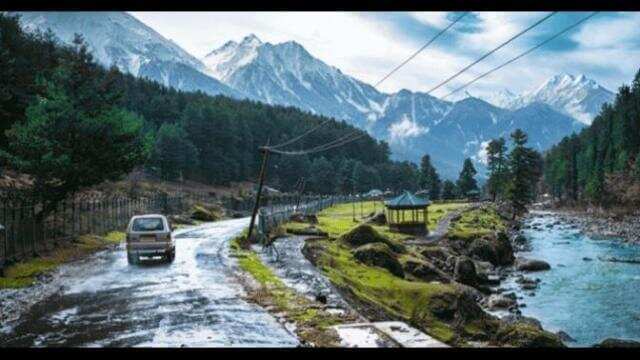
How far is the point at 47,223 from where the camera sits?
35.0 metres

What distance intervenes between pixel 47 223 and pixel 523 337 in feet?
82.1

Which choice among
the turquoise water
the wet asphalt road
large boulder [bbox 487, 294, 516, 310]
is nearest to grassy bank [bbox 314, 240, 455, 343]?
the wet asphalt road

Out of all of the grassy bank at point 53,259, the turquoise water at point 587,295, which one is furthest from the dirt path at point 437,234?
the grassy bank at point 53,259

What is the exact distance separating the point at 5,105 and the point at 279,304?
38.1 m

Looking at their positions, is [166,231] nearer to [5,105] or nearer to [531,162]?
[5,105]

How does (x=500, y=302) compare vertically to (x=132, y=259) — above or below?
below

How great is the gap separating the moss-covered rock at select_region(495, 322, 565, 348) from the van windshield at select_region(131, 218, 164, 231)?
49.4ft

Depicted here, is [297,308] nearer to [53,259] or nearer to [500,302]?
[53,259]

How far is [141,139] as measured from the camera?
126 ft

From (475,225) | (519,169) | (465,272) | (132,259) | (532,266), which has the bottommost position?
(532,266)

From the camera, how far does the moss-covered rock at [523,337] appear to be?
70.1 feet

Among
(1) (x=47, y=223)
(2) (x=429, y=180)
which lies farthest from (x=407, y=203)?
(2) (x=429, y=180)

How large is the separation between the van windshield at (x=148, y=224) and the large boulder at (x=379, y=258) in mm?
11385

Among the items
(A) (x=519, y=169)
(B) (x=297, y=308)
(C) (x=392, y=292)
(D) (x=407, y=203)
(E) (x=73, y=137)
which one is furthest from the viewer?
(A) (x=519, y=169)
